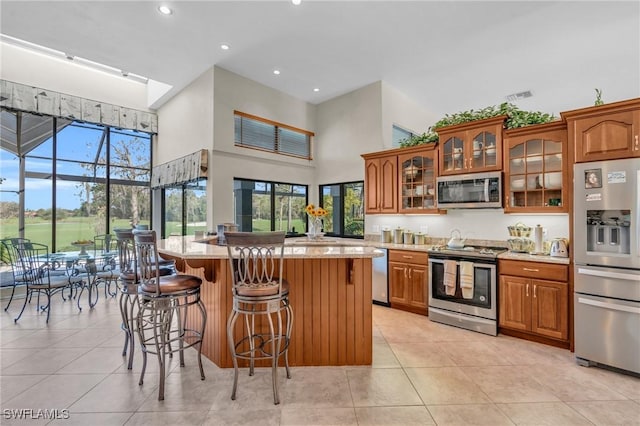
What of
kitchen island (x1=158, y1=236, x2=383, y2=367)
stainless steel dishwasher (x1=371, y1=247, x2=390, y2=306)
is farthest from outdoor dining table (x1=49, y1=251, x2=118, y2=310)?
stainless steel dishwasher (x1=371, y1=247, x2=390, y2=306)

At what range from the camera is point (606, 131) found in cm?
272

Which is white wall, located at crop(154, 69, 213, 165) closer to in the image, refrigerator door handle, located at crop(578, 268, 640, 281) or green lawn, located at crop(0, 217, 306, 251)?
green lawn, located at crop(0, 217, 306, 251)

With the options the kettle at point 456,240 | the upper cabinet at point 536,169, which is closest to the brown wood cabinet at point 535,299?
the kettle at point 456,240

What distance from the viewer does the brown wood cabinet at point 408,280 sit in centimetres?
411

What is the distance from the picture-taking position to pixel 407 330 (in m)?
3.60

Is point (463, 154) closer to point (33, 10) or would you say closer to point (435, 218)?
point (435, 218)

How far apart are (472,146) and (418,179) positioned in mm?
949

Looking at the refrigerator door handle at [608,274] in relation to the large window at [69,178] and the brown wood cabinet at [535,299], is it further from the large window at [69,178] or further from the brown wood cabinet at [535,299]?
the large window at [69,178]

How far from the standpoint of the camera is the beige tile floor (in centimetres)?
199

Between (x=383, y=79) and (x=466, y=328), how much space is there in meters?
4.38

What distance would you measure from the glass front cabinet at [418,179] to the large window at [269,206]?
245 centimetres

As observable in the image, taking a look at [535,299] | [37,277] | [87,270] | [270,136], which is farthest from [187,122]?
[535,299]

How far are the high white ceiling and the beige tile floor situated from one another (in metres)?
4.00

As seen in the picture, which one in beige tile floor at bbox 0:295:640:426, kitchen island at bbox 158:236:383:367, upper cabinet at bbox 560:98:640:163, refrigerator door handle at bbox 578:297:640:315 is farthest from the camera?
kitchen island at bbox 158:236:383:367
